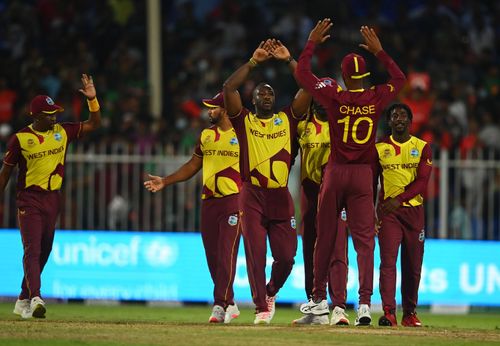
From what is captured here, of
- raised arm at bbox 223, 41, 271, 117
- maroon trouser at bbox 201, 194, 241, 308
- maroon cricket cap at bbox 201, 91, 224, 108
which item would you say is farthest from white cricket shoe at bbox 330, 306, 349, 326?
maroon cricket cap at bbox 201, 91, 224, 108

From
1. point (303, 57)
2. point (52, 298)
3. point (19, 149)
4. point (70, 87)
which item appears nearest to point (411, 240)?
point (303, 57)

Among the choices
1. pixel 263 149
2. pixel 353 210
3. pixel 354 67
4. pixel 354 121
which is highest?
pixel 354 67

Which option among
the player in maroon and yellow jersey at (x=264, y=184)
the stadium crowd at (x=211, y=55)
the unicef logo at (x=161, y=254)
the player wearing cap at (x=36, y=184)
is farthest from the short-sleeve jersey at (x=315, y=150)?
the stadium crowd at (x=211, y=55)

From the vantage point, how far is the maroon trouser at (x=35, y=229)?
14.7 meters

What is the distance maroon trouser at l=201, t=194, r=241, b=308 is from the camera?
14203 mm

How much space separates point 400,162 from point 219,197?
204 cm

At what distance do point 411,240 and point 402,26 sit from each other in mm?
11873

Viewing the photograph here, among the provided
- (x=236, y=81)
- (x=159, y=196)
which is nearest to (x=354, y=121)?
(x=236, y=81)

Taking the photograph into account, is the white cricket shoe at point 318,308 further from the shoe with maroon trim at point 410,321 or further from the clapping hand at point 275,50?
the clapping hand at point 275,50

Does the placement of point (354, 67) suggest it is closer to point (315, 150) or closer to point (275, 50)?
point (275, 50)

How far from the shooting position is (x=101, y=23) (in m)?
26.2

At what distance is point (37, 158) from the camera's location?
1488cm

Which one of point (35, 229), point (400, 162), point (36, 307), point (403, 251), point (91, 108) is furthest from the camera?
point (91, 108)

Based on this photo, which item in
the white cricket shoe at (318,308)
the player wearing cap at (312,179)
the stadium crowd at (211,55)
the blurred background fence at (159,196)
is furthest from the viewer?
the stadium crowd at (211,55)
